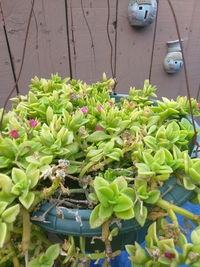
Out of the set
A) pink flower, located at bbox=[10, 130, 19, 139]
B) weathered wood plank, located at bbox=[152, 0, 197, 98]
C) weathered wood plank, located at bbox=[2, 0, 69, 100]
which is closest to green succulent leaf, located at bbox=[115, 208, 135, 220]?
pink flower, located at bbox=[10, 130, 19, 139]

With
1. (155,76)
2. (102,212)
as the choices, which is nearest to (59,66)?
(155,76)

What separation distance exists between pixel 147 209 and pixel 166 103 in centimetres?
27

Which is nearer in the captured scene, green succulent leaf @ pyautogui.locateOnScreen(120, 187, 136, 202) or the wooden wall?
green succulent leaf @ pyautogui.locateOnScreen(120, 187, 136, 202)

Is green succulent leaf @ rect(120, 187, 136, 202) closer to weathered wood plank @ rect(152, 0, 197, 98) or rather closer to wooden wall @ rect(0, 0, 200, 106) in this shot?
wooden wall @ rect(0, 0, 200, 106)

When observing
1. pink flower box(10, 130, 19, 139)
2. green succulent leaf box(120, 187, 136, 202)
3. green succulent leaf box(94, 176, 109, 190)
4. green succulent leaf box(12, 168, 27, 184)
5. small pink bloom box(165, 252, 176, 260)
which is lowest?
small pink bloom box(165, 252, 176, 260)

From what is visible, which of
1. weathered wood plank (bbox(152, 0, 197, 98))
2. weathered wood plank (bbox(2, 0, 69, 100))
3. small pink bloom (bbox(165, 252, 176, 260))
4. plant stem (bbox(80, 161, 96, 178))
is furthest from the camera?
weathered wood plank (bbox(152, 0, 197, 98))

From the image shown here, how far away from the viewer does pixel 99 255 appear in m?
0.41

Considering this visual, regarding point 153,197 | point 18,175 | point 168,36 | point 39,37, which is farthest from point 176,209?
point 168,36

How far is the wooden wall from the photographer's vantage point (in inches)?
41.9

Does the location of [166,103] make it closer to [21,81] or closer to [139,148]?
[139,148]

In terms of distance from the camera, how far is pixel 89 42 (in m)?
1.21

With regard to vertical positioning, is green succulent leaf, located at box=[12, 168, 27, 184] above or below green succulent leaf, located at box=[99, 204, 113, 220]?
above

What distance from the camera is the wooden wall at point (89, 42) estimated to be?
1064 mm

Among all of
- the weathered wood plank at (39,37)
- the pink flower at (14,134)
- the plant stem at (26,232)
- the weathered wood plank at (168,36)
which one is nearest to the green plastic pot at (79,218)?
the plant stem at (26,232)
